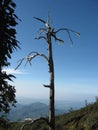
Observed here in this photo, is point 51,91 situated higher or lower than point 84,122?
higher

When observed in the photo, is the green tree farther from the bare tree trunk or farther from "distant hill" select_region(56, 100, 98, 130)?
the bare tree trunk

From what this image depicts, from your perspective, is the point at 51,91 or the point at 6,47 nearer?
the point at 51,91

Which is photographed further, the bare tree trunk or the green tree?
the green tree

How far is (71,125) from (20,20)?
9.88 m

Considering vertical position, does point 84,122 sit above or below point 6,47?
below

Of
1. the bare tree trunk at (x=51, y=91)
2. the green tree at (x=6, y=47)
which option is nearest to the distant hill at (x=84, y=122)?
the green tree at (x=6, y=47)

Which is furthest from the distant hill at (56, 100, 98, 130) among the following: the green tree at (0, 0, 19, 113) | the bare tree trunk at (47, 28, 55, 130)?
the bare tree trunk at (47, 28, 55, 130)

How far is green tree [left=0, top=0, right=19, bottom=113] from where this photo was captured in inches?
771

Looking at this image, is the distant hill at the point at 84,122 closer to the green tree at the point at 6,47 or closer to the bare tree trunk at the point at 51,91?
the green tree at the point at 6,47

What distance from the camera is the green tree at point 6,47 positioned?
1958cm

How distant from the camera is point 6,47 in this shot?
65.0ft

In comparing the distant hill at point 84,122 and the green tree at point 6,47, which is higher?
the green tree at point 6,47

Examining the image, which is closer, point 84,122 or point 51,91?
point 51,91

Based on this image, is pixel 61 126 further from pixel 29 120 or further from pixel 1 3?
pixel 29 120
